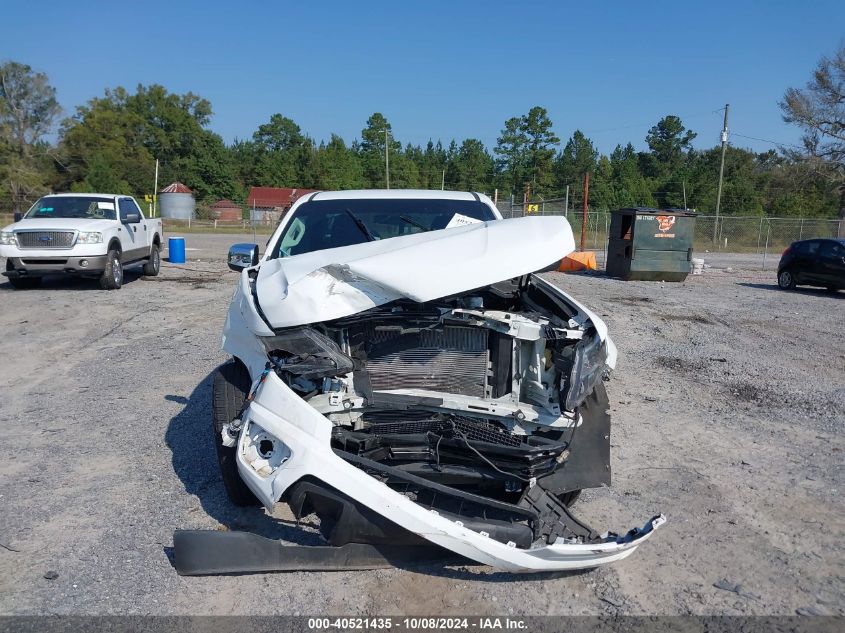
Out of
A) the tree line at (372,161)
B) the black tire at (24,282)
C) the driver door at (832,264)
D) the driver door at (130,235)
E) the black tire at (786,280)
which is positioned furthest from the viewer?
the tree line at (372,161)

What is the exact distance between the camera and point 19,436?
16.7 feet

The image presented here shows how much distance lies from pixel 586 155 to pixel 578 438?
71488 mm

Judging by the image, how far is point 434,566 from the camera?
3297 mm

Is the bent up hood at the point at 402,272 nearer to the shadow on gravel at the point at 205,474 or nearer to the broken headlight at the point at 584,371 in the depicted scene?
the broken headlight at the point at 584,371

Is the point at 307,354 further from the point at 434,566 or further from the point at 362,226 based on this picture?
the point at 362,226

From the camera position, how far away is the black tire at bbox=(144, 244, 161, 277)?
51.6 feet

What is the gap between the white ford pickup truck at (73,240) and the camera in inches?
480

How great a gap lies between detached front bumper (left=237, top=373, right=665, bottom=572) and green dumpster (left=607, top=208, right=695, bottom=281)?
1539 cm

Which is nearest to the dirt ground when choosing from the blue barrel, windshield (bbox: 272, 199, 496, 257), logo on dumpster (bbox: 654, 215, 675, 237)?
windshield (bbox: 272, 199, 496, 257)

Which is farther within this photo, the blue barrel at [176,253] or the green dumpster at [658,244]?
the blue barrel at [176,253]

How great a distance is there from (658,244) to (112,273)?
13085mm

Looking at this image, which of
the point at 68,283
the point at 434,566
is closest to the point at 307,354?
the point at 434,566

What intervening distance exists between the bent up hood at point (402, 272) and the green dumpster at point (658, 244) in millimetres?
14447

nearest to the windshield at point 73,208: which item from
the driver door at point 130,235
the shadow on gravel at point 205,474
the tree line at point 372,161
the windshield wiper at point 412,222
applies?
the driver door at point 130,235
